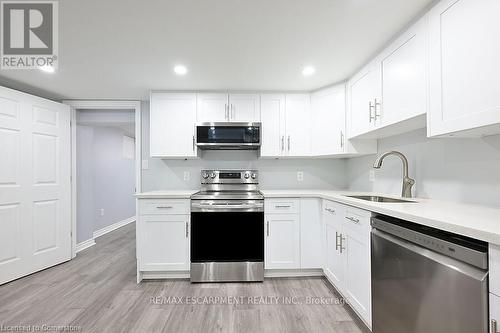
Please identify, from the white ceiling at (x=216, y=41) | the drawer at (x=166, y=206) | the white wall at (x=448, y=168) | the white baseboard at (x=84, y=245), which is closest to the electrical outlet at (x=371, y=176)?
the white wall at (x=448, y=168)

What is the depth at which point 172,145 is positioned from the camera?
2.61 metres

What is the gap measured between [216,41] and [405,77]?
1384mm

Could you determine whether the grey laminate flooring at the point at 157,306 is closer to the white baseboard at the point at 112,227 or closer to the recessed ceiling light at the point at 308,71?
the white baseboard at the point at 112,227

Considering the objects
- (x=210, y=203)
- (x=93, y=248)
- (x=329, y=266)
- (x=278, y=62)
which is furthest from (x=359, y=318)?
(x=93, y=248)

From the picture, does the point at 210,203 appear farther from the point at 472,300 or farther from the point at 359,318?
the point at 472,300

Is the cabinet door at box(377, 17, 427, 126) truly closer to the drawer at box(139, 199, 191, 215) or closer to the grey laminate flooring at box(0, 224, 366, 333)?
the grey laminate flooring at box(0, 224, 366, 333)

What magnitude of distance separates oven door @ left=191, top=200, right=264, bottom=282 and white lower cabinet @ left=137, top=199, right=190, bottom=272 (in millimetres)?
108

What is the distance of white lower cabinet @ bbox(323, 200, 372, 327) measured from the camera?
1482 mm

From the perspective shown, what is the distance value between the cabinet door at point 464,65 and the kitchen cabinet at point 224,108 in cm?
175

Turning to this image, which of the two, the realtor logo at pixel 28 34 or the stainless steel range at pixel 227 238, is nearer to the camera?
the realtor logo at pixel 28 34

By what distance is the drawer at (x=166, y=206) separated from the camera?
229cm

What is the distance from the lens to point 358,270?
1583mm

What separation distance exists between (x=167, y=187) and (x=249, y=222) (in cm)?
132

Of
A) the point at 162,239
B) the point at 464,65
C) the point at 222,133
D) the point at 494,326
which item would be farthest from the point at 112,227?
the point at 464,65
